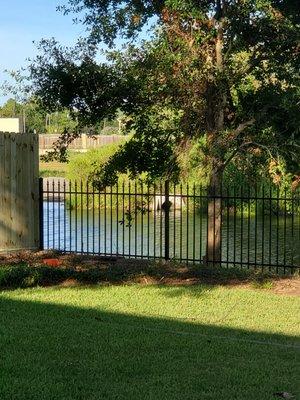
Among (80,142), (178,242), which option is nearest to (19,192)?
(178,242)

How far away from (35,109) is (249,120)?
4.19m

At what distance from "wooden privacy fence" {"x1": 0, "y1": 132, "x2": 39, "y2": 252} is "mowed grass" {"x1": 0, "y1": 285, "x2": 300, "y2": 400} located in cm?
362

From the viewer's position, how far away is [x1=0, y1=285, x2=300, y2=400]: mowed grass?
15.3 ft

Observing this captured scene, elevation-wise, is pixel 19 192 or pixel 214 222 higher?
pixel 19 192

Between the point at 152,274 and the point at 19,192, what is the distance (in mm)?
3644

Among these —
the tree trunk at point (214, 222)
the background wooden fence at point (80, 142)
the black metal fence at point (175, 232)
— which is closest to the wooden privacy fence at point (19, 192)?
the black metal fence at point (175, 232)

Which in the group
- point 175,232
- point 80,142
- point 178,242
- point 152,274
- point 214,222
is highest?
point 80,142

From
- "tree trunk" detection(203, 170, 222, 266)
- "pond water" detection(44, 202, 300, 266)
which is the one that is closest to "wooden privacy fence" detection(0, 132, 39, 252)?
"pond water" detection(44, 202, 300, 266)

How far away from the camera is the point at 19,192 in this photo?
1210 centimetres

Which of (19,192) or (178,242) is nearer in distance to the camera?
(19,192)

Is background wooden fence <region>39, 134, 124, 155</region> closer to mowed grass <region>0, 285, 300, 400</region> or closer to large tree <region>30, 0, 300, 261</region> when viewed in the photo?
large tree <region>30, 0, 300, 261</region>

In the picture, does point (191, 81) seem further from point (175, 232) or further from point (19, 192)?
point (175, 232)

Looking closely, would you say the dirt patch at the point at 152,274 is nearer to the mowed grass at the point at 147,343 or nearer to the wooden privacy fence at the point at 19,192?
the mowed grass at the point at 147,343

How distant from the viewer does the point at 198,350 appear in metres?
5.70
